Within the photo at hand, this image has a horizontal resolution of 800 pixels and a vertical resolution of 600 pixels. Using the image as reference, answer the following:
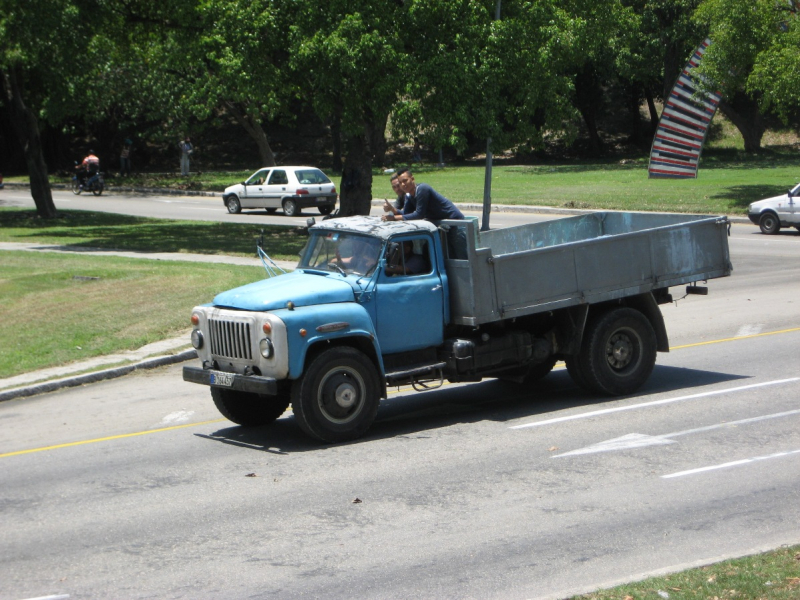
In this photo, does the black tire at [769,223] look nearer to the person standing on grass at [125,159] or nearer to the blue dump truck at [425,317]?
the blue dump truck at [425,317]

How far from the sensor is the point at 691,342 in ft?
45.6

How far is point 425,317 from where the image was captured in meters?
9.91

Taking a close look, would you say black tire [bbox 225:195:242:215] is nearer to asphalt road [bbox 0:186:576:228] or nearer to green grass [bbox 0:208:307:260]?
asphalt road [bbox 0:186:576:228]

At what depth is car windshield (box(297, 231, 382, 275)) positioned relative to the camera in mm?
9828

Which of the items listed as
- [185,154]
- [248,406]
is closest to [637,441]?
[248,406]

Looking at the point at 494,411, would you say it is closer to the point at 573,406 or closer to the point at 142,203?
the point at 573,406

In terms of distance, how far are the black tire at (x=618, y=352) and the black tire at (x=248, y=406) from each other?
10.3 ft

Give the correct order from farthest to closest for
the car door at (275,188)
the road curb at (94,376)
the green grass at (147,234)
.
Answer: the car door at (275,188) < the green grass at (147,234) < the road curb at (94,376)

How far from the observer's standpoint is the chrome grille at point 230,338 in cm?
920

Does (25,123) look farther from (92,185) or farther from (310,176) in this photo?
(92,185)

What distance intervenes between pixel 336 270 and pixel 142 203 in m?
33.0

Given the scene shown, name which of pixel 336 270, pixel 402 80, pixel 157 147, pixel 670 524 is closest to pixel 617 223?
pixel 336 270

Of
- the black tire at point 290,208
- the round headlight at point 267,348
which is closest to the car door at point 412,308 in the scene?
the round headlight at point 267,348

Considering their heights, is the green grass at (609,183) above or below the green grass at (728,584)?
above
